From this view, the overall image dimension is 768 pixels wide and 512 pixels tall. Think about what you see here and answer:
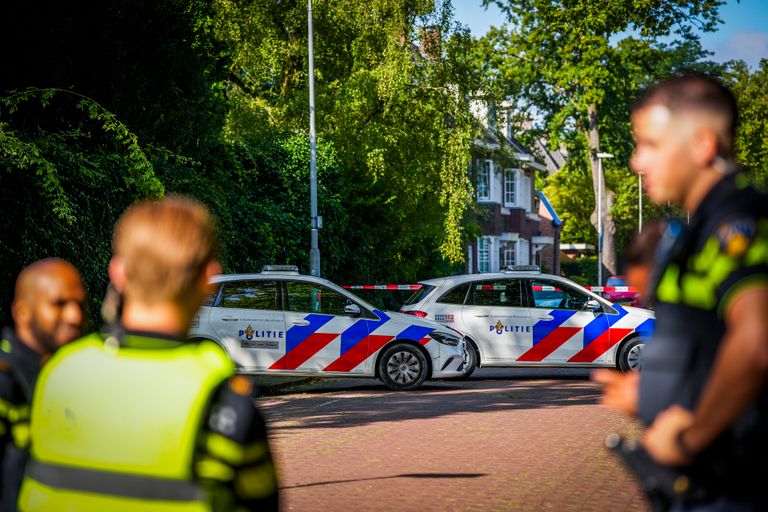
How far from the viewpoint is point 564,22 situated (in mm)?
44281

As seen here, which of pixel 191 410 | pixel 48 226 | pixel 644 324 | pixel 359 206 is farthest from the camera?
pixel 359 206

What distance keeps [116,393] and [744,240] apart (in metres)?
1.35

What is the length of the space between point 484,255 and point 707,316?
2058 inches

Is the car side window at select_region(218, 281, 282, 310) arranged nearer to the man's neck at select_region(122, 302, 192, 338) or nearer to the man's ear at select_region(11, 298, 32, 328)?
the man's ear at select_region(11, 298, 32, 328)

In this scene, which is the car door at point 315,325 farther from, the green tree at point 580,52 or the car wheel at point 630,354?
the green tree at point 580,52

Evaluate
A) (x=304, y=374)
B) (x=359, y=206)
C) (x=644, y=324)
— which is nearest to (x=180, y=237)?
(x=304, y=374)

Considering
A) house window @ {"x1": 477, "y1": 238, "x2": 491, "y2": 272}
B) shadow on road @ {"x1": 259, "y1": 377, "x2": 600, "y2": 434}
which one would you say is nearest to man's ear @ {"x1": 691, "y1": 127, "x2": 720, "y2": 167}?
shadow on road @ {"x1": 259, "y1": 377, "x2": 600, "y2": 434}

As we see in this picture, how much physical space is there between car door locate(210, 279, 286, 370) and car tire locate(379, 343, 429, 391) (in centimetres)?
147

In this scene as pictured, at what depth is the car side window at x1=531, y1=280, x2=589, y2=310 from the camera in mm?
17438

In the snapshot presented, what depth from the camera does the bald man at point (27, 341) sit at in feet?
10.3

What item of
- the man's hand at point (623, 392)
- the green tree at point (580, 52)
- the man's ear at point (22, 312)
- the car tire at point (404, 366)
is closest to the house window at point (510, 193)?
the green tree at point (580, 52)

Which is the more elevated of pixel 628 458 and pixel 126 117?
pixel 126 117

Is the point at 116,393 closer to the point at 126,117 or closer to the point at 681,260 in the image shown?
the point at 681,260

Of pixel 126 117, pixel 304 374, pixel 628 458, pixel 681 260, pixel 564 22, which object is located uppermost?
pixel 564 22
